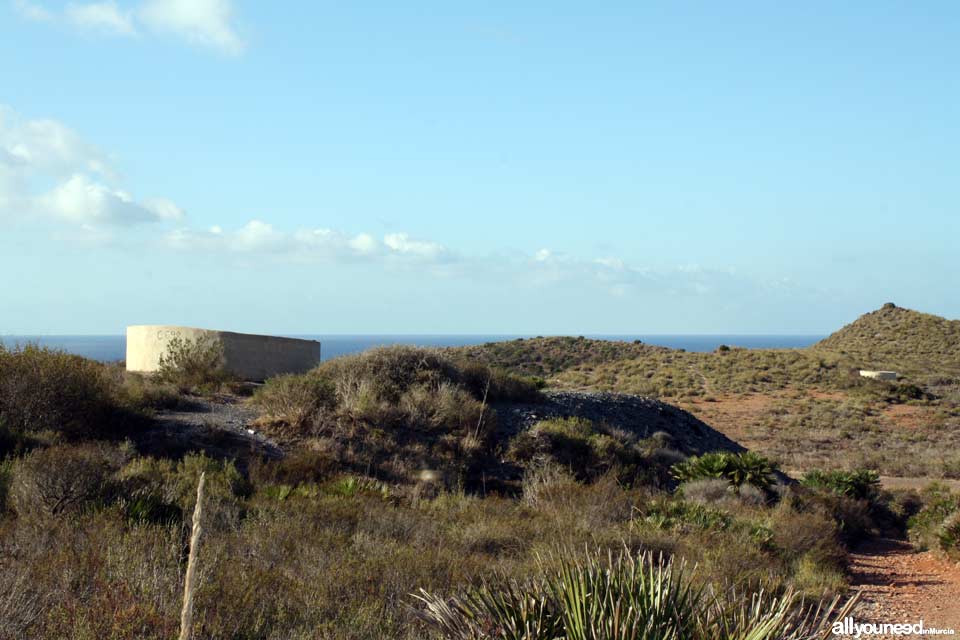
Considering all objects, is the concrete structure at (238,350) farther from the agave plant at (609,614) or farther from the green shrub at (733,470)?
the agave plant at (609,614)

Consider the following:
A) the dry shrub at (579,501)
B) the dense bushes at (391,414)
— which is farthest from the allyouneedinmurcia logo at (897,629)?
the dense bushes at (391,414)

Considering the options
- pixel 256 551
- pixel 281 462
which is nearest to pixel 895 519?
pixel 281 462

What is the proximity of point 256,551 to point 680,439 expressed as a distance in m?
14.2

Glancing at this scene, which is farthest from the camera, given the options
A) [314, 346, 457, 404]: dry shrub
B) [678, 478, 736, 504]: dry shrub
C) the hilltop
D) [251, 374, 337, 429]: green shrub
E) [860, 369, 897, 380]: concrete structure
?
the hilltop

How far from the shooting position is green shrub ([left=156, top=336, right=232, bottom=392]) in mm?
19312

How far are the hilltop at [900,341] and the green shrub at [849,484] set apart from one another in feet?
123

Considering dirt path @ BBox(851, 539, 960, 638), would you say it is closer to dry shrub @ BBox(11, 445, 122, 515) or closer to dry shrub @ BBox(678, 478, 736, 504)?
dry shrub @ BBox(678, 478, 736, 504)

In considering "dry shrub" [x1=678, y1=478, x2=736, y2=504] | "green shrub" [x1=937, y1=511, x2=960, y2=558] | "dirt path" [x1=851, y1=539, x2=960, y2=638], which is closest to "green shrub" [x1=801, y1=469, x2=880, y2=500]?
"dirt path" [x1=851, y1=539, x2=960, y2=638]

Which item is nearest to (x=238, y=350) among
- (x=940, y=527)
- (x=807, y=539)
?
(x=807, y=539)

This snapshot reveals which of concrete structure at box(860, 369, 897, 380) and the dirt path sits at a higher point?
concrete structure at box(860, 369, 897, 380)

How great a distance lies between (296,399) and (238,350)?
18.8ft

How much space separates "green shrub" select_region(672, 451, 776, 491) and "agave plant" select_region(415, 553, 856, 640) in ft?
34.3

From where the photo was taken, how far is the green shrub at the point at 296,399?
15.3 metres

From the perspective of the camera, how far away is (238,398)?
724 inches
